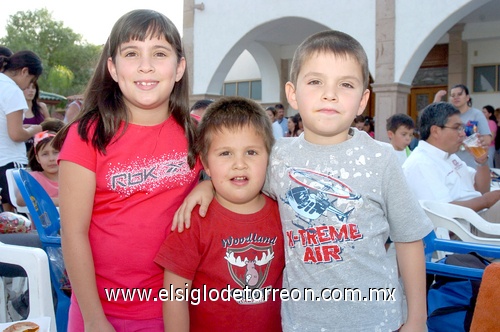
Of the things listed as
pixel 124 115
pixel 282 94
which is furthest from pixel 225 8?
pixel 124 115

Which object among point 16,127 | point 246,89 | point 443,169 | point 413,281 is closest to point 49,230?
point 16,127

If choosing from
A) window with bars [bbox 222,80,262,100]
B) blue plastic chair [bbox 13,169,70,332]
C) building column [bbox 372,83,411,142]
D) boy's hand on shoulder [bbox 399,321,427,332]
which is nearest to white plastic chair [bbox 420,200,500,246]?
boy's hand on shoulder [bbox 399,321,427,332]

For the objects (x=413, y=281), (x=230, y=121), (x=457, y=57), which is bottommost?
(x=413, y=281)

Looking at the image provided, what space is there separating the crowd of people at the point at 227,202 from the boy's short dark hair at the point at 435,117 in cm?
259

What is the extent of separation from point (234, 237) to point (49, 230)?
1451 millimetres

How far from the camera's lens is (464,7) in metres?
9.33

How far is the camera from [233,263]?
5.99 ft

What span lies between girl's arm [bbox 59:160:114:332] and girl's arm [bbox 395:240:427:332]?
0.95 m

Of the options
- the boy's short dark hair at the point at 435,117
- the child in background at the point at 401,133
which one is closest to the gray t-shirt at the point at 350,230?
the boy's short dark hair at the point at 435,117

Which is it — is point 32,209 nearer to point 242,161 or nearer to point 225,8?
point 242,161

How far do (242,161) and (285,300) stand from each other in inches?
19.6

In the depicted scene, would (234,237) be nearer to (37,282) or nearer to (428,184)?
(37,282)

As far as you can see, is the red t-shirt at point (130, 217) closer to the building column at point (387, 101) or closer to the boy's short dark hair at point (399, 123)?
the boy's short dark hair at point (399, 123)

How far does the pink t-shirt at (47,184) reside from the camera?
375 cm
